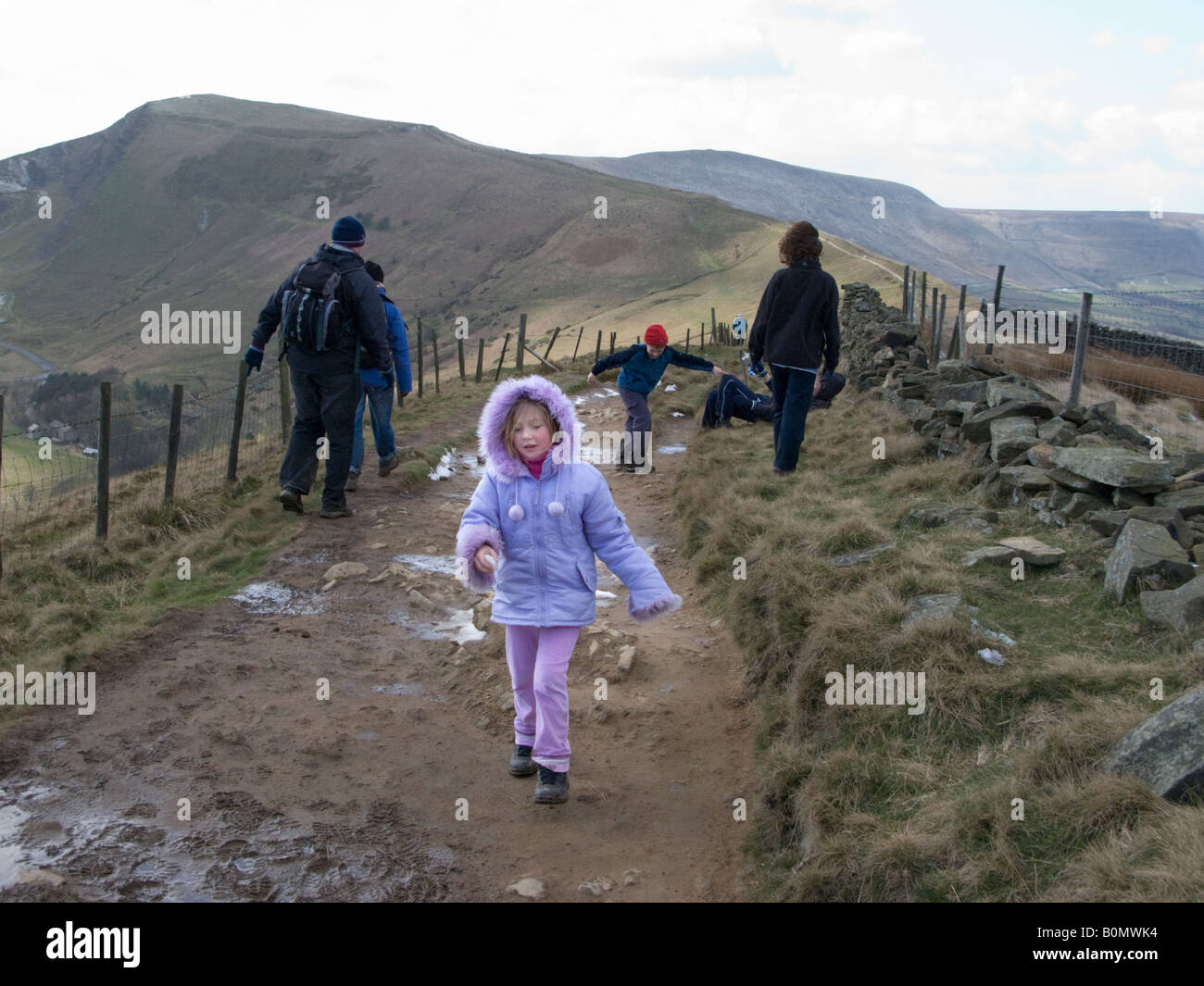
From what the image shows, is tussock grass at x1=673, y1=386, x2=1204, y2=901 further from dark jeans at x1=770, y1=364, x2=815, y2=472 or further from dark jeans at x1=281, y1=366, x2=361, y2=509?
dark jeans at x1=281, y1=366, x2=361, y2=509

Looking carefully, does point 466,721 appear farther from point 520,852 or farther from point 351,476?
point 351,476

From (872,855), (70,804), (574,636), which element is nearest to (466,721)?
(574,636)

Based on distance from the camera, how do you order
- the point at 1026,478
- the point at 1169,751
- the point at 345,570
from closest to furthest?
the point at 1169,751 → the point at 1026,478 → the point at 345,570

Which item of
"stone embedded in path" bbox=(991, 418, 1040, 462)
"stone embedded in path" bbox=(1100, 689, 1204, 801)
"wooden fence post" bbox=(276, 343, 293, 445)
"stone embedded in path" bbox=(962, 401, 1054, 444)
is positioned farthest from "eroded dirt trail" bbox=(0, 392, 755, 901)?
"wooden fence post" bbox=(276, 343, 293, 445)

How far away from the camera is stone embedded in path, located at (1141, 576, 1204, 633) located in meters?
3.98

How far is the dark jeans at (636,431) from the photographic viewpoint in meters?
10.9

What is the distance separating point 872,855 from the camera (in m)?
3.04

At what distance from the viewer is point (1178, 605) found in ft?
13.3

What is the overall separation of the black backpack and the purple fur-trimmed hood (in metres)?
3.86

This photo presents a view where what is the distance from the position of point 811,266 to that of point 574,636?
14.7 ft

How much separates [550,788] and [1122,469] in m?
3.77

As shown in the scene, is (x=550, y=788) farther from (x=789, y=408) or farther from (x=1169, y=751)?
(x=789, y=408)

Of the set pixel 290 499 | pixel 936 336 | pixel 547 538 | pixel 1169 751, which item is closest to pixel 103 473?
pixel 290 499

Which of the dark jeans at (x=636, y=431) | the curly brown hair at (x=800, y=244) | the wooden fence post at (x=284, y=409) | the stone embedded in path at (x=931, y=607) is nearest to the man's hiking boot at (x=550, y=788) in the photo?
the stone embedded in path at (x=931, y=607)
